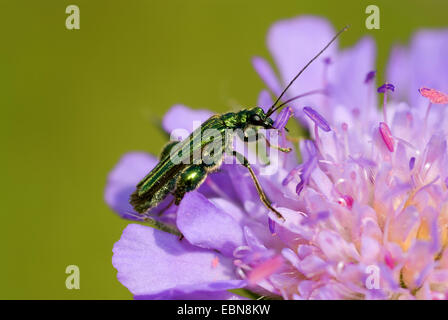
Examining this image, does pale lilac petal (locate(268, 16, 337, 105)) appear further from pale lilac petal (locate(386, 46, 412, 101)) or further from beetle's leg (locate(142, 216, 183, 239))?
beetle's leg (locate(142, 216, 183, 239))

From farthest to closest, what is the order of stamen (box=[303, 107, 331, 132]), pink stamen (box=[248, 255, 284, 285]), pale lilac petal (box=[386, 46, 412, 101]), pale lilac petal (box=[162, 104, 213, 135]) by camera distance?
pale lilac petal (box=[386, 46, 412, 101])
pale lilac petal (box=[162, 104, 213, 135])
stamen (box=[303, 107, 331, 132])
pink stamen (box=[248, 255, 284, 285])

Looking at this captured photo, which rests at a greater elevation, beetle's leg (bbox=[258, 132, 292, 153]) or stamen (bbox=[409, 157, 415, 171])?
beetle's leg (bbox=[258, 132, 292, 153])

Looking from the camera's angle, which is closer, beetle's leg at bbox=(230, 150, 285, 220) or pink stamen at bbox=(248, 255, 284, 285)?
pink stamen at bbox=(248, 255, 284, 285)

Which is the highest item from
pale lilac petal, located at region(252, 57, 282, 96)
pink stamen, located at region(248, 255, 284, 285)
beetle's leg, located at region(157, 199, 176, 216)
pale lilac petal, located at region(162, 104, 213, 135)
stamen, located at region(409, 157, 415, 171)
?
pale lilac petal, located at region(252, 57, 282, 96)

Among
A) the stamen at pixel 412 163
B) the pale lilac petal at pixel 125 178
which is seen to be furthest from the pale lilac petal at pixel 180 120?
the stamen at pixel 412 163

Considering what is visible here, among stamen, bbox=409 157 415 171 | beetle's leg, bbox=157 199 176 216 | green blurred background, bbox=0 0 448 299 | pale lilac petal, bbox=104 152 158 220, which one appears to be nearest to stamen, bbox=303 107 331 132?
stamen, bbox=409 157 415 171

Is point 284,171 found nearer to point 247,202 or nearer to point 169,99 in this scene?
point 247,202

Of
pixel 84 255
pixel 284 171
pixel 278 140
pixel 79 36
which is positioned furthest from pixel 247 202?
pixel 79 36
